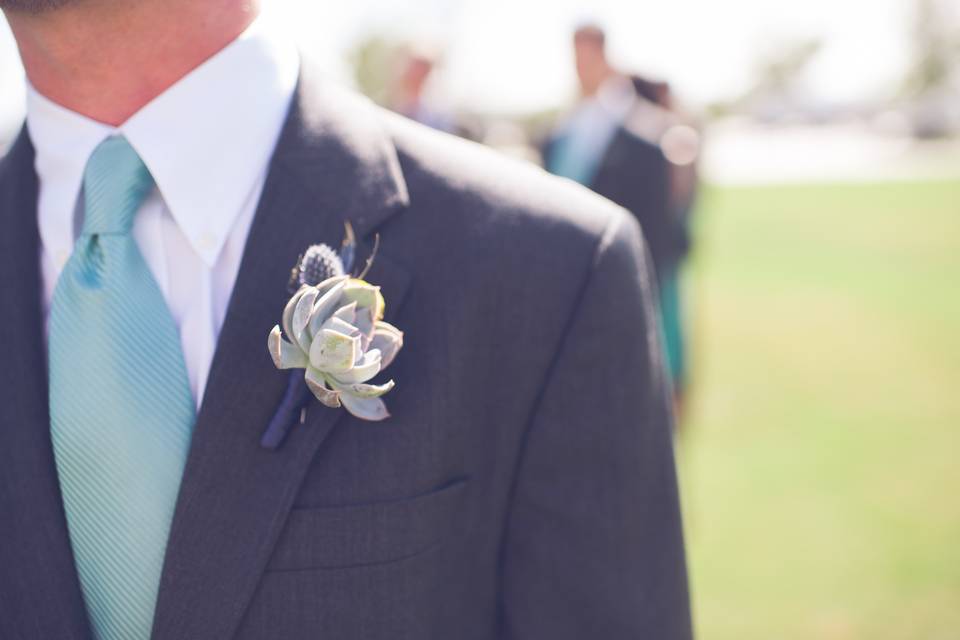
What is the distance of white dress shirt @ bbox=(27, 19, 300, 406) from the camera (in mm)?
1404

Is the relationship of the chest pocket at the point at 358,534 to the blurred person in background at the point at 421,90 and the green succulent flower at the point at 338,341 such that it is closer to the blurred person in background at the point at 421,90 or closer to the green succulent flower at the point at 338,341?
the green succulent flower at the point at 338,341

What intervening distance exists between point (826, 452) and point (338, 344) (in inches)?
206

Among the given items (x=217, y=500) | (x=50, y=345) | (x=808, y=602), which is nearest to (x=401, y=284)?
(x=217, y=500)

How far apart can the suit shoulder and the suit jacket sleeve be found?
0.05 m

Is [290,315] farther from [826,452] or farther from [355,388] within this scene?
[826,452]

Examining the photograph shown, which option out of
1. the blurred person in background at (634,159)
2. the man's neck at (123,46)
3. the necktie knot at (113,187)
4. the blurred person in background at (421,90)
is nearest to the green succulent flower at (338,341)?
the necktie knot at (113,187)

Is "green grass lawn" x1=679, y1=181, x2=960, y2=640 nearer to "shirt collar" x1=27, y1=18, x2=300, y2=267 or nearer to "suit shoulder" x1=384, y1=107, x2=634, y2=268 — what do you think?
"suit shoulder" x1=384, y1=107, x2=634, y2=268

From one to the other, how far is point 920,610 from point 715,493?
4.70 ft

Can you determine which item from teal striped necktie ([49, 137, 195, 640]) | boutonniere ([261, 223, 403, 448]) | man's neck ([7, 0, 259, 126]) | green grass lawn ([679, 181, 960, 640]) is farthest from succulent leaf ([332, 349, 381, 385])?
green grass lawn ([679, 181, 960, 640])

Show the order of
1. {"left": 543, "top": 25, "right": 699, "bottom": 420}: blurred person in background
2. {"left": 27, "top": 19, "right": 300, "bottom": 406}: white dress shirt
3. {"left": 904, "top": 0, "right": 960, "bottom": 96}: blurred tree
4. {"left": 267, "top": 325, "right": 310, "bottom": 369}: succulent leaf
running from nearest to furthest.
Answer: {"left": 267, "top": 325, "right": 310, "bottom": 369}: succulent leaf → {"left": 27, "top": 19, "right": 300, "bottom": 406}: white dress shirt → {"left": 543, "top": 25, "right": 699, "bottom": 420}: blurred person in background → {"left": 904, "top": 0, "right": 960, "bottom": 96}: blurred tree

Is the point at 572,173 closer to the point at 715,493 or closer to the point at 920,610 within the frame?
the point at 715,493

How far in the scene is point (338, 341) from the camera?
1161 mm

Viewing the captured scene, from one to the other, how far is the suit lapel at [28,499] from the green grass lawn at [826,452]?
6.51ft

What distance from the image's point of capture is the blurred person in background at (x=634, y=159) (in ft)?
17.8
